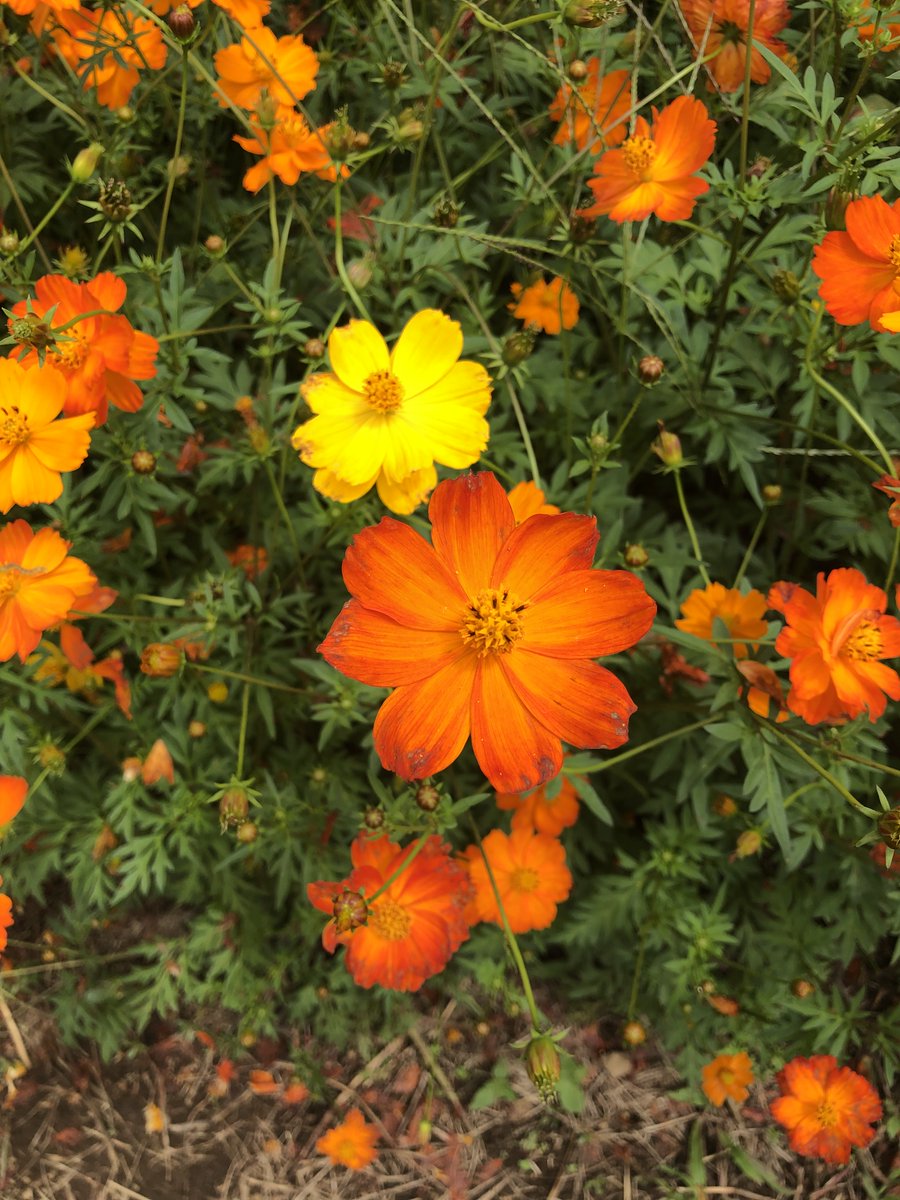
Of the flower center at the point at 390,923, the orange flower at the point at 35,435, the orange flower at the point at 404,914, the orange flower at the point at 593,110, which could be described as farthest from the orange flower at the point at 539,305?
the flower center at the point at 390,923

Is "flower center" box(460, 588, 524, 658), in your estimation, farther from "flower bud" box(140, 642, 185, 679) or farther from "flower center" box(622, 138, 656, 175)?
"flower center" box(622, 138, 656, 175)

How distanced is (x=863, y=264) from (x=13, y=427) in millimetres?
1241

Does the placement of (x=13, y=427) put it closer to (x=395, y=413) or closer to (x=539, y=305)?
(x=395, y=413)

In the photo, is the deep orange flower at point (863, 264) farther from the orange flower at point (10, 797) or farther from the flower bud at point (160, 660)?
the orange flower at point (10, 797)

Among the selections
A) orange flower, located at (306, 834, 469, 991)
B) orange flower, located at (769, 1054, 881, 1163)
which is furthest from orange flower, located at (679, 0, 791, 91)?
orange flower, located at (769, 1054, 881, 1163)

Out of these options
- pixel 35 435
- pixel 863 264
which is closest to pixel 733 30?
pixel 863 264

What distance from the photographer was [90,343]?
1254mm

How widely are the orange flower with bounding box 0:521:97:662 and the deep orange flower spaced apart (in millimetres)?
1178

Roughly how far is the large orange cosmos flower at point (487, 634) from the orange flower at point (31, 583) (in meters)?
0.52

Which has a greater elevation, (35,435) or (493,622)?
(35,435)

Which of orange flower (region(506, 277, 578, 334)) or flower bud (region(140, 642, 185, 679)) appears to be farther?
orange flower (region(506, 277, 578, 334))

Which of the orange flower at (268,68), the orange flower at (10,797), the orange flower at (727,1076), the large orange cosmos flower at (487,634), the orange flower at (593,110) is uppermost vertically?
the orange flower at (268,68)

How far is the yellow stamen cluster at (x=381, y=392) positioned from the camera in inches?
54.4

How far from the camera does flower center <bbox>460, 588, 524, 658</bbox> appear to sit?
1.07 metres
